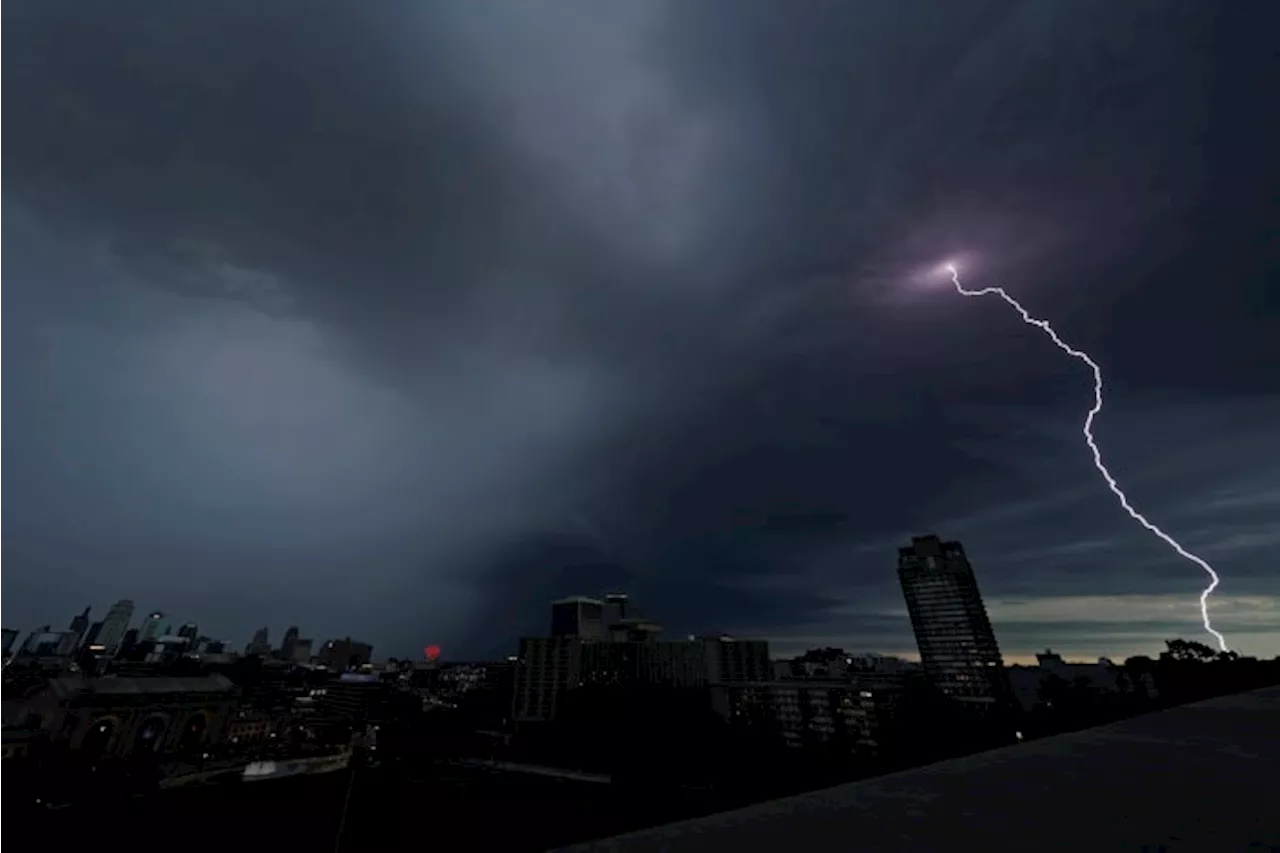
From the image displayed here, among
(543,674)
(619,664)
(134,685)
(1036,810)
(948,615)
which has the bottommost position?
(1036,810)

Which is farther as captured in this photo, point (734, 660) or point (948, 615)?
point (948, 615)

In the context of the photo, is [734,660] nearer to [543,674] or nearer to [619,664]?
[619,664]

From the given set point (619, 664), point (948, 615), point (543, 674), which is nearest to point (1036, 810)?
point (543, 674)

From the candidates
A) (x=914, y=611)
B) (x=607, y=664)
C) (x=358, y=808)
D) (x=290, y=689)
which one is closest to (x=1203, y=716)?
(x=358, y=808)

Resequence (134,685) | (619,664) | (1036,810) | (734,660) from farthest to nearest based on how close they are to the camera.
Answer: (619,664) → (734,660) → (134,685) → (1036,810)

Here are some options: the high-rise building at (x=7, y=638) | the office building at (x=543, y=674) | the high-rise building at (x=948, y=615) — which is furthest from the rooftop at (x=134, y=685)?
the high-rise building at (x=7, y=638)

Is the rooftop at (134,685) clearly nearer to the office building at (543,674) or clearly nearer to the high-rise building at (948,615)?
the office building at (543,674)
